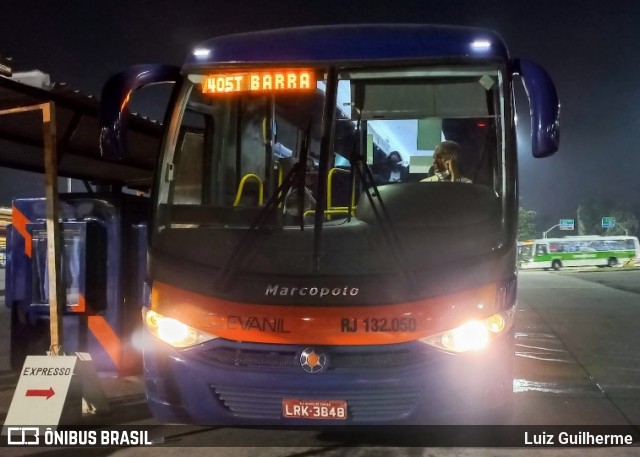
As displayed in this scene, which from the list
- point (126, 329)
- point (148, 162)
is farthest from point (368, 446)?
point (148, 162)

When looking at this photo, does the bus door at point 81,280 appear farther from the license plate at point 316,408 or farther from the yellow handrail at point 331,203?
the license plate at point 316,408

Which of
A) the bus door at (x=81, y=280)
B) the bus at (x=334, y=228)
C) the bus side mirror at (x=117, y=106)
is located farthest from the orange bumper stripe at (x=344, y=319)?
the bus door at (x=81, y=280)

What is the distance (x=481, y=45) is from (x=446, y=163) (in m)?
0.86

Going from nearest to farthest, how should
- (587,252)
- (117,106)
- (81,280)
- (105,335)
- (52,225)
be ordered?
(117,106), (52,225), (81,280), (105,335), (587,252)

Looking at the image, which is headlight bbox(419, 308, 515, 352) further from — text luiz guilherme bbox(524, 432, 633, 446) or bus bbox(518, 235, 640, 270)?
bus bbox(518, 235, 640, 270)

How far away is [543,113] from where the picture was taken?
3777mm

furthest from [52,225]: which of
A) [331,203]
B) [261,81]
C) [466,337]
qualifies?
[466,337]

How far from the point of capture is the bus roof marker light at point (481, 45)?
3.93 meters

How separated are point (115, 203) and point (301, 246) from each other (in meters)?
2.93

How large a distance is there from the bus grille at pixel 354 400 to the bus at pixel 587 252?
5096 centimetres

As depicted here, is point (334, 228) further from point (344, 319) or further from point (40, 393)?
point (40, 393)

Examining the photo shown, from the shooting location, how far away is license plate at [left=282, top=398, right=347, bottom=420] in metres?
3.38

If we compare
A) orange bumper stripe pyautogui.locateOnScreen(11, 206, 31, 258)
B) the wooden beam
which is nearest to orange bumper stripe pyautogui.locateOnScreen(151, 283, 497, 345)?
the wooden beam

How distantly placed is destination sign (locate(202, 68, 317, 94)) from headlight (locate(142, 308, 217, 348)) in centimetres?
155
